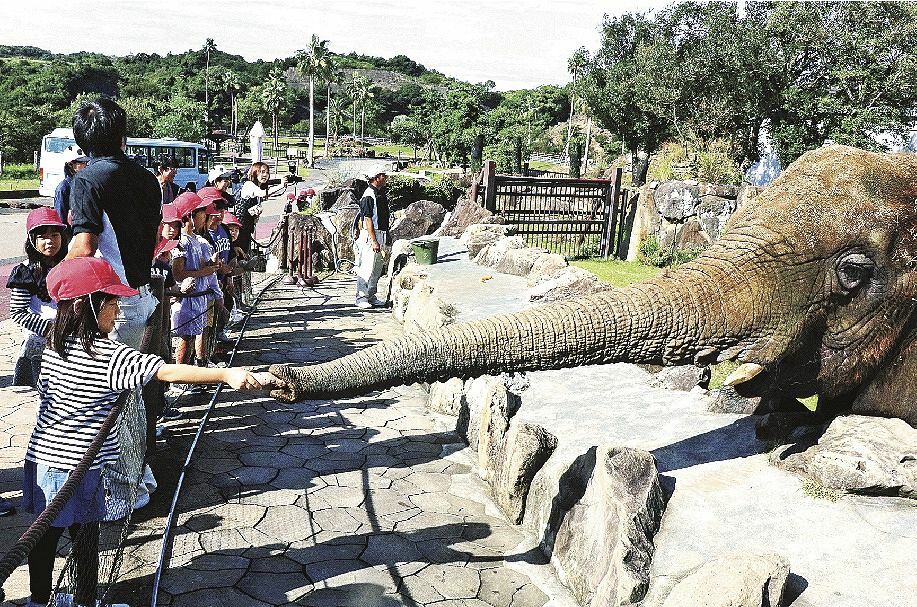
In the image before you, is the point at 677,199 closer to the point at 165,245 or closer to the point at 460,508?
the point at 165,245

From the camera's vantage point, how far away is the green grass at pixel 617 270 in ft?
49.0

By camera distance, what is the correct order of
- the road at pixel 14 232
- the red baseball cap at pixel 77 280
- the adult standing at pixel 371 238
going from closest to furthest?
the red baseball cap at pixel 77 280 → the adult standing at pixel 371 238 → the road at pixel 14 232

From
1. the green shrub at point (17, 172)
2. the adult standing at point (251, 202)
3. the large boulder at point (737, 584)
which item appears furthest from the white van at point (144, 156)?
the large boulder at point (737, 584)

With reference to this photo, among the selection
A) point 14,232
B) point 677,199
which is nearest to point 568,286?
point 677,199

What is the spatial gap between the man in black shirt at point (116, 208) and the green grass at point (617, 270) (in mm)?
10231

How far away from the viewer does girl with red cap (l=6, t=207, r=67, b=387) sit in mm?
5539

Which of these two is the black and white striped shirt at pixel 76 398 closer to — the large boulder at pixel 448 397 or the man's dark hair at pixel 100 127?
the man's dark hair at pixel 100 127

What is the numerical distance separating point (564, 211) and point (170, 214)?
37.2 ft

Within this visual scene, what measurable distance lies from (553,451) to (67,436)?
9.95ft

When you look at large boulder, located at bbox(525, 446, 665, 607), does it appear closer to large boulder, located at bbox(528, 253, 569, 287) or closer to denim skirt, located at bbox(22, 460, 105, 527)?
denim skirt, located at bbox(22, 460, 105, 527)

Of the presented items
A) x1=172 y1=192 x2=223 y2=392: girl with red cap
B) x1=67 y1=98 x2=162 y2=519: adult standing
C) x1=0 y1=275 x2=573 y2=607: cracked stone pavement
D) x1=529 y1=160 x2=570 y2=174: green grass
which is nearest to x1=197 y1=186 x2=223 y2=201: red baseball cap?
x1=172 y1=192 x2=223 y2=392: girl with red cap

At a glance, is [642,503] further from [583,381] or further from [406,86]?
[406,86]

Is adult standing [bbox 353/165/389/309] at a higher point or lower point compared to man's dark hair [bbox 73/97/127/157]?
lower

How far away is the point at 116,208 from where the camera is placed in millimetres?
5074
